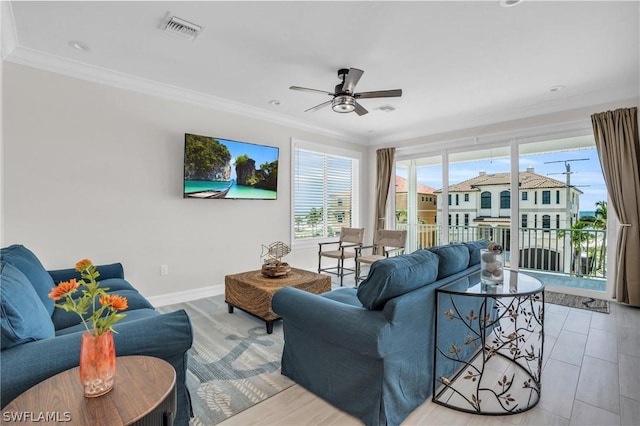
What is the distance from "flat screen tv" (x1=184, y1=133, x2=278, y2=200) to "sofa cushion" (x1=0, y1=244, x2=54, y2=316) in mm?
1844

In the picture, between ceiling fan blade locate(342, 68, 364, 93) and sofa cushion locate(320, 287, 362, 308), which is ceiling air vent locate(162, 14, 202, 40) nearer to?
ceiling fan blade locate(342, 68, 364, 93)

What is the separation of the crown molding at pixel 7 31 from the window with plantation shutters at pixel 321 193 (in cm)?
330

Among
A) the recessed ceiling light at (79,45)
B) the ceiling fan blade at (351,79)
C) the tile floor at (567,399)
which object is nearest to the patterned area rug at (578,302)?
the tile floor at (567,399)

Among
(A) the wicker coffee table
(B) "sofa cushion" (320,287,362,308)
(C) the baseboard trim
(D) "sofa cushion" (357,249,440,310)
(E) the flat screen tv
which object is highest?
(E) the flat screen tv

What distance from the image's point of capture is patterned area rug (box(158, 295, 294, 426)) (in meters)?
1.88

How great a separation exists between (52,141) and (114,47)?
1.10m

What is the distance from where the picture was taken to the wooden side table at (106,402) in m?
0.92

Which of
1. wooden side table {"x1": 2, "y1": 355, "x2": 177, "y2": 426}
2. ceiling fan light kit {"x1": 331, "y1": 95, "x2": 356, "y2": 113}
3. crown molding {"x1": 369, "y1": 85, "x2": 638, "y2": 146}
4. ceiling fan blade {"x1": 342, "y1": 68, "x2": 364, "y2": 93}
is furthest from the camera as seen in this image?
crown molding {"x1": 369, "y1": 85, "x2": 638, "y2": 146}

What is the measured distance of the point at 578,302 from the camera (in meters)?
3.84

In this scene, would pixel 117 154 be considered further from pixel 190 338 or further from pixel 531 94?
pixel 531 94

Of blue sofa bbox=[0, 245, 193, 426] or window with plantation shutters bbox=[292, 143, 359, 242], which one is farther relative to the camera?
window with plantation shutters bbox=[292, 143, 359, 242]

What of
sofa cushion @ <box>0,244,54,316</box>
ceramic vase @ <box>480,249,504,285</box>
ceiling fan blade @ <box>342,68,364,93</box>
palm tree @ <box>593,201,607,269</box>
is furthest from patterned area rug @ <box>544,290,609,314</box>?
sofa cushion @ <box>0,244,54,316</box>

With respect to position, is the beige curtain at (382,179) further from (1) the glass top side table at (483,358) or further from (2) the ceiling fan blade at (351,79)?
(1) the glass top side table at (483,358)

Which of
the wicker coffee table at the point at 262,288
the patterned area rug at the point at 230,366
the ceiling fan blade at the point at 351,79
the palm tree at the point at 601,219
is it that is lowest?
the patterned area rug at the point at 230,366
